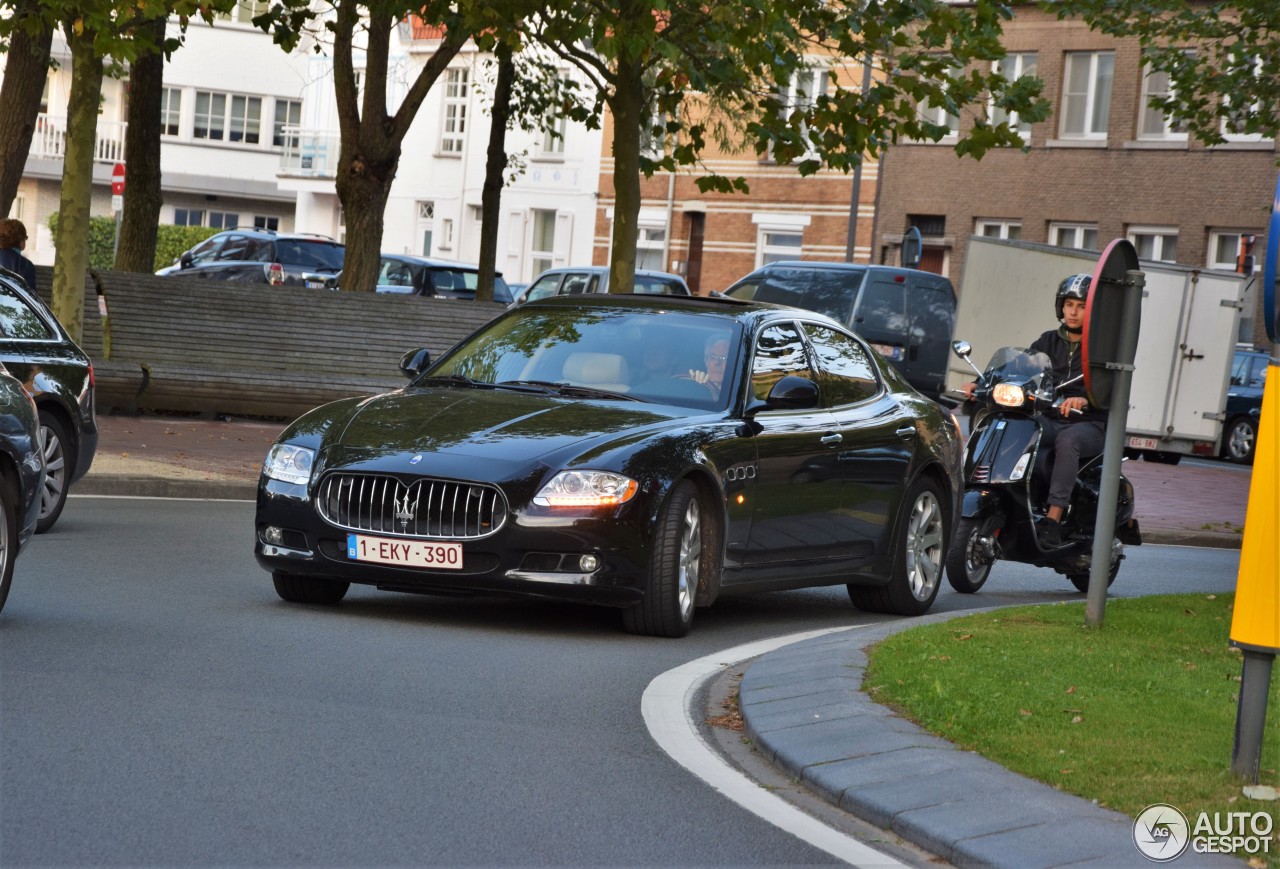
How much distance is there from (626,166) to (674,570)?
1144cm

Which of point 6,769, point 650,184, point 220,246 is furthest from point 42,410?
point 650,184

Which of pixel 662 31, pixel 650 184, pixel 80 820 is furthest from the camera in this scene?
pixel 650 184

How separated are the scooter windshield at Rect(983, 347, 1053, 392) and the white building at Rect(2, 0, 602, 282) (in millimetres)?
53050

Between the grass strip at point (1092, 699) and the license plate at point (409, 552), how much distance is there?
6.20 ft

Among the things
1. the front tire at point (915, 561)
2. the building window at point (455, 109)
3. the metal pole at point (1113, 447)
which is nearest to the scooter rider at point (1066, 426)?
the front tire at point (915, 561)

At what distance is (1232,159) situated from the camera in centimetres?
4741

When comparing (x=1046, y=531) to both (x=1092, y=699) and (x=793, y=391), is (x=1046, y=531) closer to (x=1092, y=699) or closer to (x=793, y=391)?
(x=793, y=391)

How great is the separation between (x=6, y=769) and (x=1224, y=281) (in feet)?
95.8

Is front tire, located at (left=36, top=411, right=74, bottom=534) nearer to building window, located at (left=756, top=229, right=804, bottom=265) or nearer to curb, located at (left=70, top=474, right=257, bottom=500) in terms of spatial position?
curb, located at (left=70, top=474, right=257, bottom=500)

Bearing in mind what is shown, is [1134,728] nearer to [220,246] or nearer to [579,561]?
[579,561]

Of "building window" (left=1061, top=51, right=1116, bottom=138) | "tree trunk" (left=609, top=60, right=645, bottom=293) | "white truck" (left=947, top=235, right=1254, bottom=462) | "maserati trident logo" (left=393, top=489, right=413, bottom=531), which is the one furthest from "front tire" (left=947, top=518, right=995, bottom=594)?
"building window" (left=1061, top=51, right=1116, bottom=138)

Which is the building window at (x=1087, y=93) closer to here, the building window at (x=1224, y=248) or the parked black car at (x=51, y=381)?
the building window at (x=1224, y=248)

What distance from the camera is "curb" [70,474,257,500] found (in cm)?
1580

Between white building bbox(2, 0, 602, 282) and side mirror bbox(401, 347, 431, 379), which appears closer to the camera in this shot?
side mirror bbox(401, 347, 431, 379)
